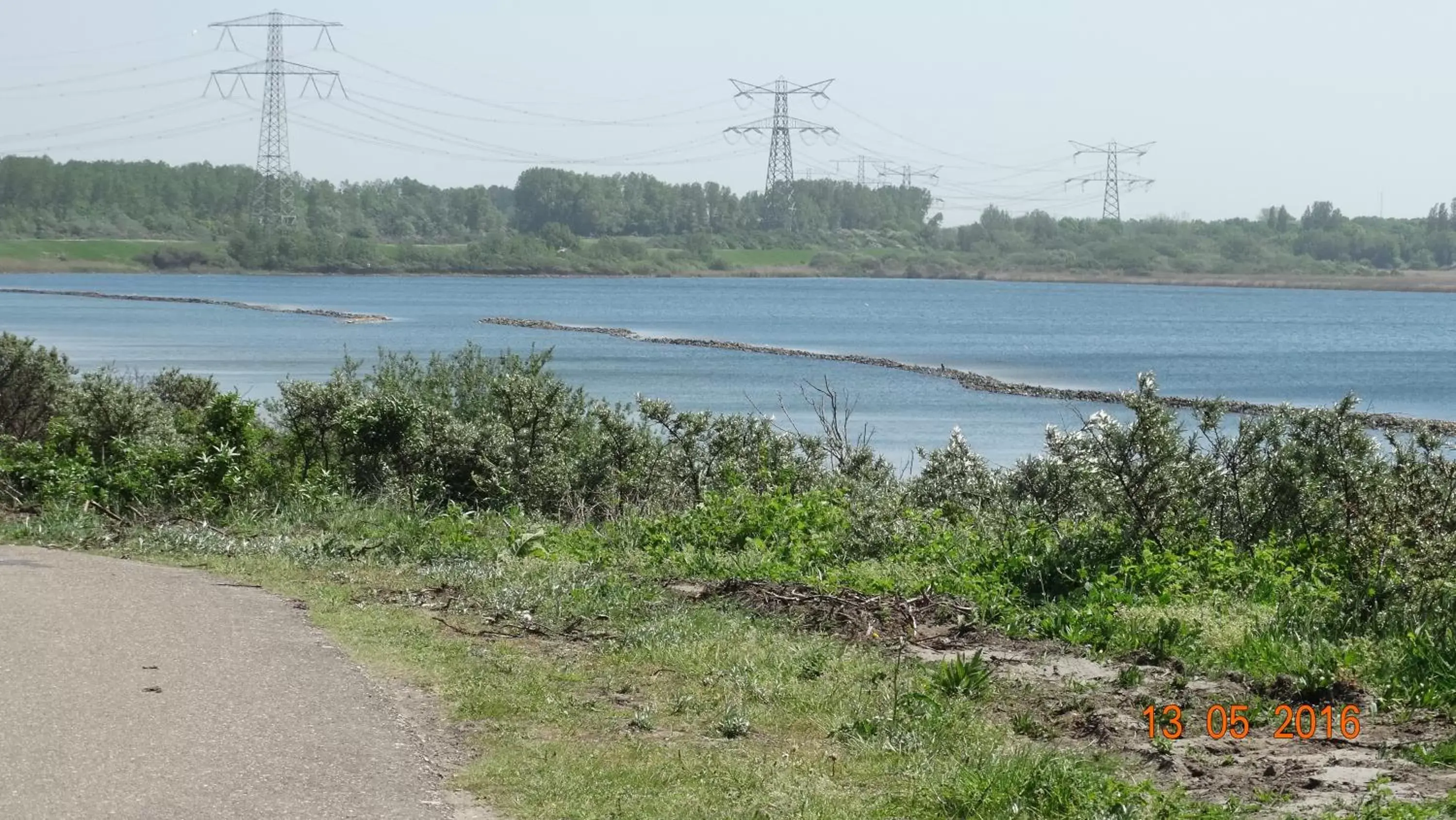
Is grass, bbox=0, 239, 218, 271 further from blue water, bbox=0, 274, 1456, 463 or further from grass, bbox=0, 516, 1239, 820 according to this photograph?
grass, bbox=0, 516, 1239, 820

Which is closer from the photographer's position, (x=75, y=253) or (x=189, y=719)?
(x=189, y=719)

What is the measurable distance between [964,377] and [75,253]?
490 ft

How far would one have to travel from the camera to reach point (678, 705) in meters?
8.02

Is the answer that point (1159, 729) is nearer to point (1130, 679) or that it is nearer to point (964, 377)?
point (1130, 679)

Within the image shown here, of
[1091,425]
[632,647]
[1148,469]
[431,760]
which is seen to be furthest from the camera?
[1091,425]

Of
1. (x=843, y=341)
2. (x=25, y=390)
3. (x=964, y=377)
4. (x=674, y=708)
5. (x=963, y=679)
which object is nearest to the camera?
(x=674, y=708)

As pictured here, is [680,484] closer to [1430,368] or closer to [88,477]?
[88,477]

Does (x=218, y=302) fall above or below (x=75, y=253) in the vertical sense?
below

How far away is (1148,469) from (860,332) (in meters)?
89.0

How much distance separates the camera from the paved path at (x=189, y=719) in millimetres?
6211

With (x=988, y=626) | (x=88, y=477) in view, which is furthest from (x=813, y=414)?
(x=988, y=626)

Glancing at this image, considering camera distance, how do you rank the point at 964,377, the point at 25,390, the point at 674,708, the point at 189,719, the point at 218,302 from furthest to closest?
the point at 218,302, the point at 964,377, the point at 25,390, the point at 674,708, the point at 189,719

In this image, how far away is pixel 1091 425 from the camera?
497 inches
